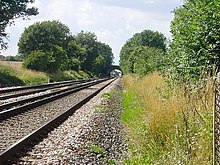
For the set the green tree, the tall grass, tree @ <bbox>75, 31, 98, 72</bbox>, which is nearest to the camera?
the tall grass

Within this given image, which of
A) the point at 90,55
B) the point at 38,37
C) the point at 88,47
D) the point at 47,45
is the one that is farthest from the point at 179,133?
the point at 88,47

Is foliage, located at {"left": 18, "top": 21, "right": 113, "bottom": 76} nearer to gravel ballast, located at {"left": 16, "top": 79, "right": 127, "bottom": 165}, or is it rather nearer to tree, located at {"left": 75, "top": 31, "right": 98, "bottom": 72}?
tree, located at {"left": 75, "top": 31, "right": 98, "bottom": 72}

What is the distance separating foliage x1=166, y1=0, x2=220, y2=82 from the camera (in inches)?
336

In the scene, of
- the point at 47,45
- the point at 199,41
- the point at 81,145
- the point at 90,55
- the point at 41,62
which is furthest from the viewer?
the point at 90,55

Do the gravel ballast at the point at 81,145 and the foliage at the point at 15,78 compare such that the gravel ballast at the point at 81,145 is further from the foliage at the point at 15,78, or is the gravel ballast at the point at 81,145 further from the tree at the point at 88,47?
the tree at the point at 88,47

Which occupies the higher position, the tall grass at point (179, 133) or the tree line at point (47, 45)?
the tree line at point (47, 45)

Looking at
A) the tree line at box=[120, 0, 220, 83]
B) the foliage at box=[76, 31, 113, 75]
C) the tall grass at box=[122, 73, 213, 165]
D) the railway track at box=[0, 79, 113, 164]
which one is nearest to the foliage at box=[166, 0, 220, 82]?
the tree line at box=[120, 0, 220, 83]

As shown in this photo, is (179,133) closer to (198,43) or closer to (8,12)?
(198,43)

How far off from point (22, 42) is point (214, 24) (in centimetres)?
7587

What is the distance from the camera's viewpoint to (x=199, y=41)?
9.00 metres

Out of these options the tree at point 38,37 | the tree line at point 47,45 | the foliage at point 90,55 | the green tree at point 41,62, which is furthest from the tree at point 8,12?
the foliage at point 90,55

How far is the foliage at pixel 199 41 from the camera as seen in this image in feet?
28.0

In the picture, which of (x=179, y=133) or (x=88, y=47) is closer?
(x=179, y=133)

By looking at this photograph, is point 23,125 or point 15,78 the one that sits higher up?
point 15,78
